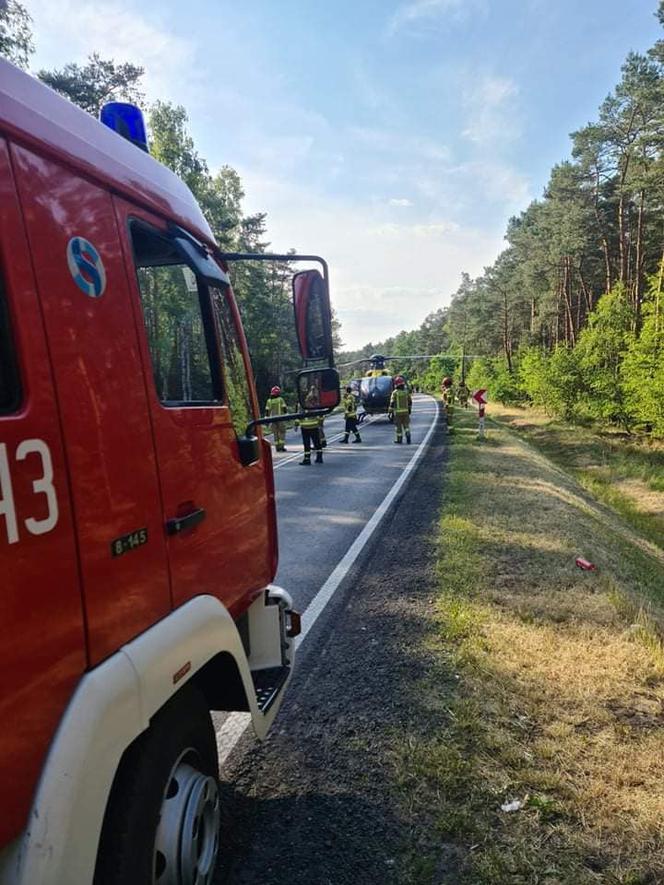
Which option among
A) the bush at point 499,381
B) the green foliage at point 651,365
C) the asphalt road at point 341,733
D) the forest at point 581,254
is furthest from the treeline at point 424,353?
the asphalt road at point 341,733

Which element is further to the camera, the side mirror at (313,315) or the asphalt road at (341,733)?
the side mirror at (313,315)

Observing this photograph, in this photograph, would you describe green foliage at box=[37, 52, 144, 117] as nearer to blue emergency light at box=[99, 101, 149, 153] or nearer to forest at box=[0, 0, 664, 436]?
forest at box=[0, 0, 664, 436]

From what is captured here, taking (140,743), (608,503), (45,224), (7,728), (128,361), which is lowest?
(608,503)

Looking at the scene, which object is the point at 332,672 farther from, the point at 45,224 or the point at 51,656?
the point at 45,224

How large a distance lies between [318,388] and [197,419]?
0.63m

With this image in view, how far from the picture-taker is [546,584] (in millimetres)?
5516

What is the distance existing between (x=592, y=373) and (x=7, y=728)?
2934 cm

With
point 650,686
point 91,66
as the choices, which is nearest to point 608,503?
point 650,686

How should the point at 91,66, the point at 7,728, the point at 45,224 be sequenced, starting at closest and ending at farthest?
the point at 7,728, the point at 45,224, the point at 91,66

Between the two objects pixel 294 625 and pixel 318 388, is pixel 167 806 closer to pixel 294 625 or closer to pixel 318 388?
pixel 294 625

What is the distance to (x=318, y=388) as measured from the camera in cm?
266

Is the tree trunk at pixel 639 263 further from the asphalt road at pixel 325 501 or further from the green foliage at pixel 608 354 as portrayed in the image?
the asphalt road at pixel 325 501

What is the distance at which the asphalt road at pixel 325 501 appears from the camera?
618cm

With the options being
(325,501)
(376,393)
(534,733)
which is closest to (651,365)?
(376,393)
